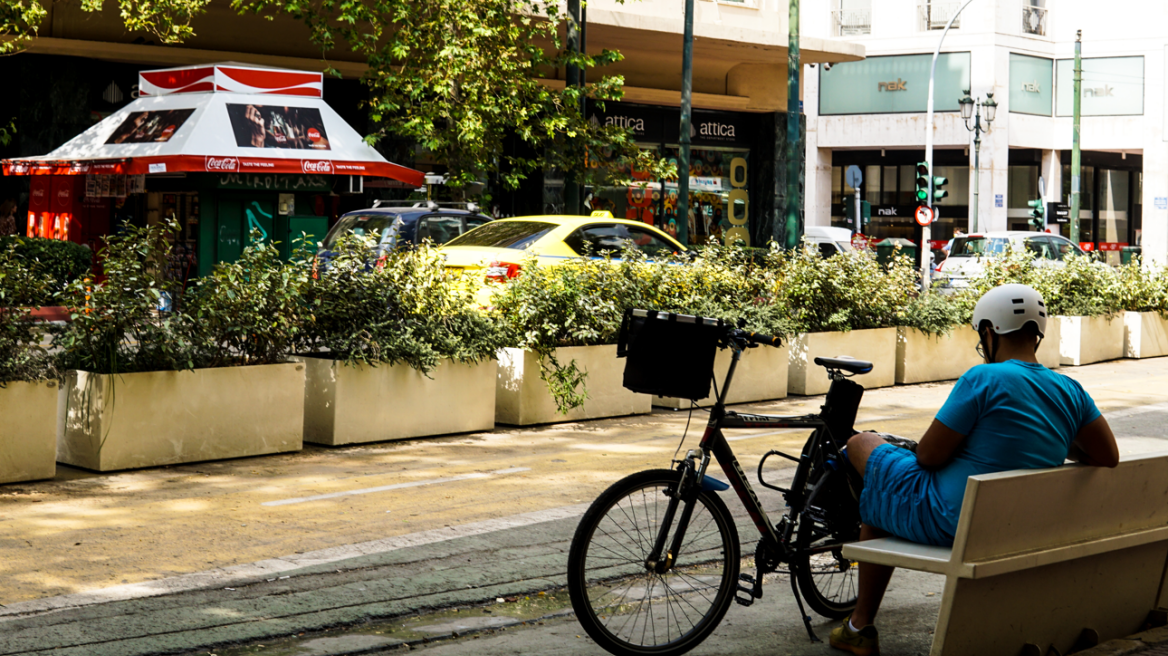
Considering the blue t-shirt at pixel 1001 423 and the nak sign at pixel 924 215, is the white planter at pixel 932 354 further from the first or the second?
the nak sign at pixel 924 215

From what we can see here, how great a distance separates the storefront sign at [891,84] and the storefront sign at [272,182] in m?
34.9

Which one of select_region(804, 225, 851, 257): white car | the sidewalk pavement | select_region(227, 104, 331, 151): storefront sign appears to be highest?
select_region(227, 104, 331, 151): storefront sign

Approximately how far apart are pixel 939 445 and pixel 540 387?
6.26 m

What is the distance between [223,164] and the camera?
717 inches

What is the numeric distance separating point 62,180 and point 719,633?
710 inches

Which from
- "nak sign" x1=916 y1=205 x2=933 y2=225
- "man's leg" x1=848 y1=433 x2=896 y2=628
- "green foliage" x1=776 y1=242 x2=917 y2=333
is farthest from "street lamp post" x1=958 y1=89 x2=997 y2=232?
"man's leg" x1=848 y1=433 x2=896 y2=628

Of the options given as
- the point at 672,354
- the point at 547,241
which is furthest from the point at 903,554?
the point at 547,241

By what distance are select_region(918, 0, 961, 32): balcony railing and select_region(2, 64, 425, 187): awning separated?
118 feet

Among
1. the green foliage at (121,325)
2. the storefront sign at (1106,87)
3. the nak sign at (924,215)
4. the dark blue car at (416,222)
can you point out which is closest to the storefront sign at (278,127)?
the dark blue car at (416,222)

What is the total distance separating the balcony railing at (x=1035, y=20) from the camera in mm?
51688

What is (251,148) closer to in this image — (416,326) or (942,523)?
(416,326)

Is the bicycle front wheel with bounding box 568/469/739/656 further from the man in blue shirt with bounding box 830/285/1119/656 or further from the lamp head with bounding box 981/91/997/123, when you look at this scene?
the lamp head with bounding box 981/91/997/123

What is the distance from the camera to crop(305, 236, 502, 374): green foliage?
9.45 m

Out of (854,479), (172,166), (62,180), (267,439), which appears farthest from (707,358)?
(62,180)
